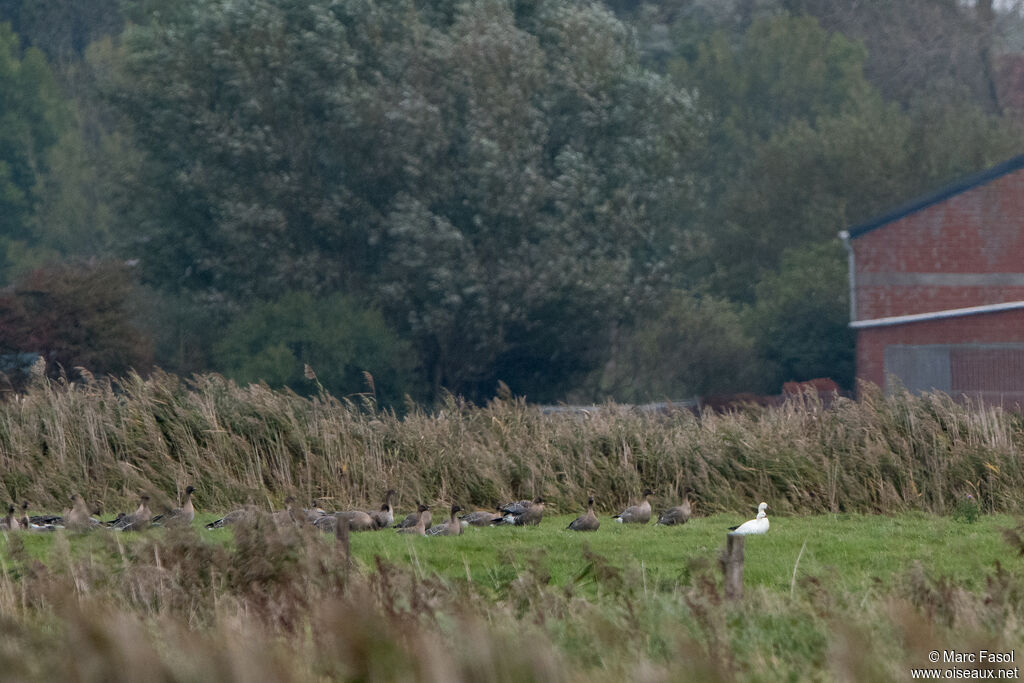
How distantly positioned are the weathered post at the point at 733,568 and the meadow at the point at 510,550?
0.55 feet

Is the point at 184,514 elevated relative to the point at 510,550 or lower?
elevated

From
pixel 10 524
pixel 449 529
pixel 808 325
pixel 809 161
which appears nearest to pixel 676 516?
pixel 449 529

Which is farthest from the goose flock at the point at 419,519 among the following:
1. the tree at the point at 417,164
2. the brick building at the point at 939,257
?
the tree at the point at 417,164

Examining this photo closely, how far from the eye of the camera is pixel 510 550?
45.5 feet

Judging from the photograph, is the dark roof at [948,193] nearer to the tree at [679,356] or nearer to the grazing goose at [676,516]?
the tree at [679,356]

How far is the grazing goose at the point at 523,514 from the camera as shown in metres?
17.1

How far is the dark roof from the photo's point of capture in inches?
1682

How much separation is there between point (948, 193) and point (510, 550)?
3289 cm

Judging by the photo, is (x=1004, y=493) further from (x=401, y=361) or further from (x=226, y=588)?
(x=401, y=361)

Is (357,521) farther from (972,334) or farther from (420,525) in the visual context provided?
(972,334)

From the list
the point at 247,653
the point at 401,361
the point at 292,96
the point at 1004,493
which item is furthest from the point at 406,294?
the point at 247,653

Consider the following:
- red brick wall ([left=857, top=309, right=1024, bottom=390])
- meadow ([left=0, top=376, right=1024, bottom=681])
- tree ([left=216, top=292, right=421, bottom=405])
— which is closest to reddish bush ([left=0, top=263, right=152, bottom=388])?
tree ([left=216, top=292, right=421, bottom=405])

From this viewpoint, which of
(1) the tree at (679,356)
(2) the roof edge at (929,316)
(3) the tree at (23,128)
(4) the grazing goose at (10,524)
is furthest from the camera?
(3) the tree at (23,128)

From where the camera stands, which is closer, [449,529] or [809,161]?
[449,529]
